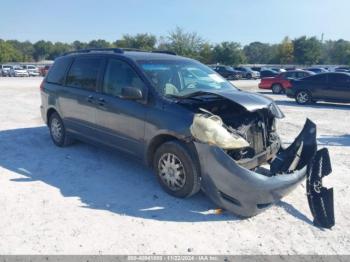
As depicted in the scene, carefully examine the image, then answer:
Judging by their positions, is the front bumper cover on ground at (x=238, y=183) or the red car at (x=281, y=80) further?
the red car at (x=281, y=80)

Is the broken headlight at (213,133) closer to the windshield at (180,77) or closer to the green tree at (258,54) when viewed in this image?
the windshield at (180,77)

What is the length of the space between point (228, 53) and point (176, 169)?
56593mm

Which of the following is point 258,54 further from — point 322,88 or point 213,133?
point 213,133

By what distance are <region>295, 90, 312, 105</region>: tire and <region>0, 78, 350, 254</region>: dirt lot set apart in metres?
10.00

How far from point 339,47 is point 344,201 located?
83.4 meters

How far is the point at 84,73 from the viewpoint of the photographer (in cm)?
575

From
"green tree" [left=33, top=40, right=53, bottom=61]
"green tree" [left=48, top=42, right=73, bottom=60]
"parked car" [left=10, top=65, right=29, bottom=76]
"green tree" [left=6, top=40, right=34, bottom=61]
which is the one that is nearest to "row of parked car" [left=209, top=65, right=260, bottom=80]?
"parked car" [left=10, top=65, right=29, bottom=76]

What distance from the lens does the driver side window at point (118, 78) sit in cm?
473

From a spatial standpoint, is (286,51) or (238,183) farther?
(286,51)

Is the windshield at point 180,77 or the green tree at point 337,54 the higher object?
the green tree at point 337,54

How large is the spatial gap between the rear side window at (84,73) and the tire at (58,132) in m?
0.85

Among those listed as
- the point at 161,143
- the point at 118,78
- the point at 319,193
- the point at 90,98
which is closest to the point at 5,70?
the point at 90,98

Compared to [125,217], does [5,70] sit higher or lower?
higher

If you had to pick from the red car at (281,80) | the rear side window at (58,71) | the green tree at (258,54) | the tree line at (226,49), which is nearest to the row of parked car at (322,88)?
the red car at (281,80)
